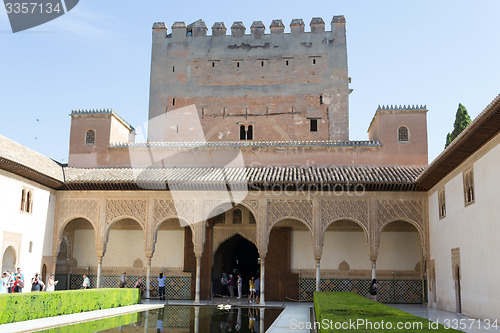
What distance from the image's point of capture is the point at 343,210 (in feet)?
53.8

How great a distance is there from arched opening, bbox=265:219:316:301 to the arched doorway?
1.79 metres

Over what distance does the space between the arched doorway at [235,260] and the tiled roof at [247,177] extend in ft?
10.3

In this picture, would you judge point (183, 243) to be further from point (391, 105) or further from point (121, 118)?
point (391, 105)

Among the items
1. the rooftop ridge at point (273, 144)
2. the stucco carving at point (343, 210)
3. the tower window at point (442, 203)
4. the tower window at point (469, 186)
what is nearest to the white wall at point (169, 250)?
the rooftop ridge at point (273, 144)

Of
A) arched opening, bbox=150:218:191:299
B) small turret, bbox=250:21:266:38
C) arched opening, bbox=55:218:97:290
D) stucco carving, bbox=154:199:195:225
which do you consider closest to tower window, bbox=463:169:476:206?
stucco carving, bbox=154:199:195:225

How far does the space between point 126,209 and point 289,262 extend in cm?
556

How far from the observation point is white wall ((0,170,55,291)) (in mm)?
14195

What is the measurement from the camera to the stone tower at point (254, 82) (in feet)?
75.4

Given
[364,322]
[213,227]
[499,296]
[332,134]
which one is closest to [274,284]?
[213,227]

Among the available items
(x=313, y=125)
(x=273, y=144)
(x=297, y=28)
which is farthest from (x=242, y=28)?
(x=273, y=144)

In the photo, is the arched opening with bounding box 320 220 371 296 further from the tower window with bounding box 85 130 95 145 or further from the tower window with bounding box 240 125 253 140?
the tower window with bounding box 85 130 95 145

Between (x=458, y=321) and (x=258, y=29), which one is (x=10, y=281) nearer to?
(x=458, y=321)

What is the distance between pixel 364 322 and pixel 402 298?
11.4 meters

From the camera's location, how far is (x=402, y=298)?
17438 mm
